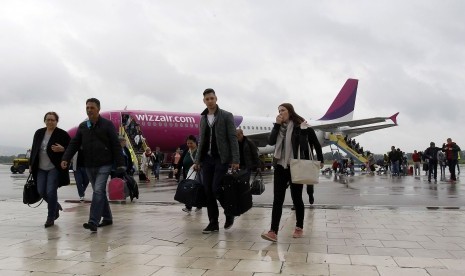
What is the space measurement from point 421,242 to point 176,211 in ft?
14.0

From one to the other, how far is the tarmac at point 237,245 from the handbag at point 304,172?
0.70 meters

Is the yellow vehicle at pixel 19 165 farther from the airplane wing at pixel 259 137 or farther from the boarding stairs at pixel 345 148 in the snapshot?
the boarding stairs at pixel 345 148

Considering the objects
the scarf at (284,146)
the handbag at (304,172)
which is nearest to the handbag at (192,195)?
the scarf at (284,146)

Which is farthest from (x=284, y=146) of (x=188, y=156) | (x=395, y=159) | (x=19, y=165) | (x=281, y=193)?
(x=19, y=165)

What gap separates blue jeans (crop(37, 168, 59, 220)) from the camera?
20.5 ft

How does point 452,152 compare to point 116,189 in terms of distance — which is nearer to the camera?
point 116,189

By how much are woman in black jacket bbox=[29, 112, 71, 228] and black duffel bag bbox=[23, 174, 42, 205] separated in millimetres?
102

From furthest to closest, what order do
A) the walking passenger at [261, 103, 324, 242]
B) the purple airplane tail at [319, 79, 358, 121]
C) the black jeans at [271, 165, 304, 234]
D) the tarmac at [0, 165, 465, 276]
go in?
1. the purple airplane tail at [319, 79, 358, 121]
2. the walking passenger at [261, 103, 324, 242]
3. the black jeans at [271, 165, 304, 234]
4. the tarmac at [0, 165, 465, 276]

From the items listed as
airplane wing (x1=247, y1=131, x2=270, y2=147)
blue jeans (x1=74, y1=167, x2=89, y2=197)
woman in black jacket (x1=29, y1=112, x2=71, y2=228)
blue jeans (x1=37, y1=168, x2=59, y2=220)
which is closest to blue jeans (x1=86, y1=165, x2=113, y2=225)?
woman in black jacket (x1=29, y1=112, x2=71, y2=228)

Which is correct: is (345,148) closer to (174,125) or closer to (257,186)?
(174,125)

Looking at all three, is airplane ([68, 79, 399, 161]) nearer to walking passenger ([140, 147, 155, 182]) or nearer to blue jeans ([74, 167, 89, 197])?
walking passenger ([140, 147, 155, 182])

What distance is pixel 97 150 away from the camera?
5918 mm

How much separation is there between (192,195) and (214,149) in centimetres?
69

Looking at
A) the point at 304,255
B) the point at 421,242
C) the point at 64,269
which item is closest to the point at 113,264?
the point at 64,269
